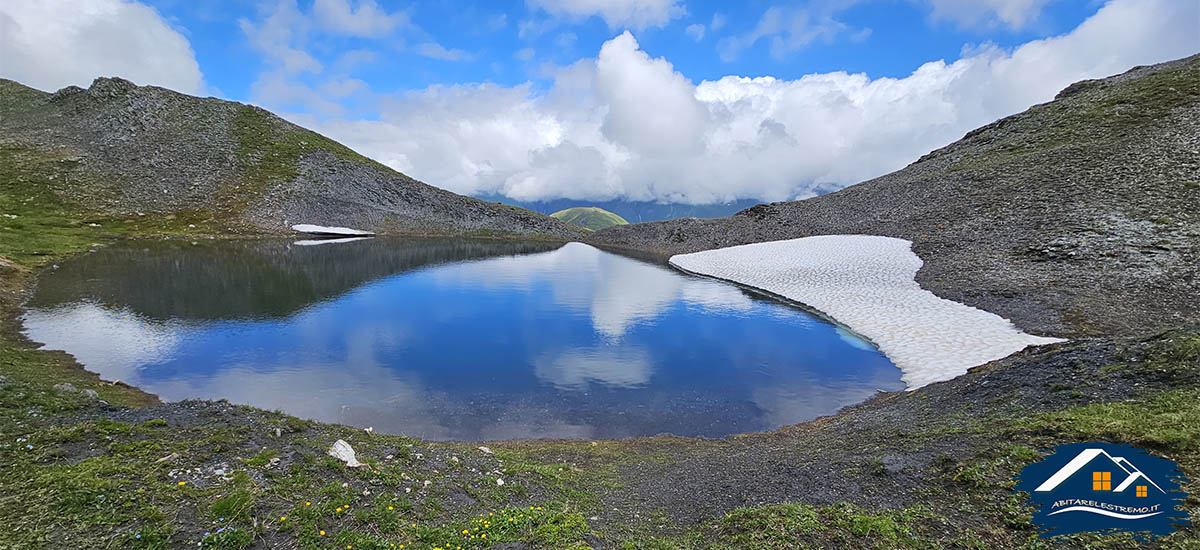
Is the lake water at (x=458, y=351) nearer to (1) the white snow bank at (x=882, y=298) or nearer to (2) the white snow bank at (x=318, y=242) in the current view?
(1) the white snow bank at (x=882, y=298)

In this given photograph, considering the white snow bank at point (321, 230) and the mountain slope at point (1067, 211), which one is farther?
the white snow bank at point (321, 230)

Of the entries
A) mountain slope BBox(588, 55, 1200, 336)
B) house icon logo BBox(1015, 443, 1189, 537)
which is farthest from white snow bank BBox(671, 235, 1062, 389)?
house icon logo BBox(1015, 443, 1189, 537)

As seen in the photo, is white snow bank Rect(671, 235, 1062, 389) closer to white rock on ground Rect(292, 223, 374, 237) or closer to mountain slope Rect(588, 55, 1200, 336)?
mountain slope Rect(588, 55, 1200, 336)

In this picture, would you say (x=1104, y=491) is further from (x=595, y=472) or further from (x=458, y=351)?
(x=458, y=351)

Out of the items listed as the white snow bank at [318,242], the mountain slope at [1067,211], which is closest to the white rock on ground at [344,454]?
the mountain slope at [1067,211]

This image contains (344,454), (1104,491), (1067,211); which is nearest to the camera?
(1104,491)

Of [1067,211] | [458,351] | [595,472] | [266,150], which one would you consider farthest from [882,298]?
[266,150]

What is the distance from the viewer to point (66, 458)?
797 centimetres

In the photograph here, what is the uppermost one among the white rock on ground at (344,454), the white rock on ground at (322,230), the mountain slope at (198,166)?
the mountain slope at (198,166)

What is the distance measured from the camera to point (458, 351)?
2439cm

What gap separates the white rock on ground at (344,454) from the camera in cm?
895

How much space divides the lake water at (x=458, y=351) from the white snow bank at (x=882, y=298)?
1.92m

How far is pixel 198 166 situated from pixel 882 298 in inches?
5098

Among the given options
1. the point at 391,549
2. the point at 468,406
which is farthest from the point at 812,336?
the point at 391,549
